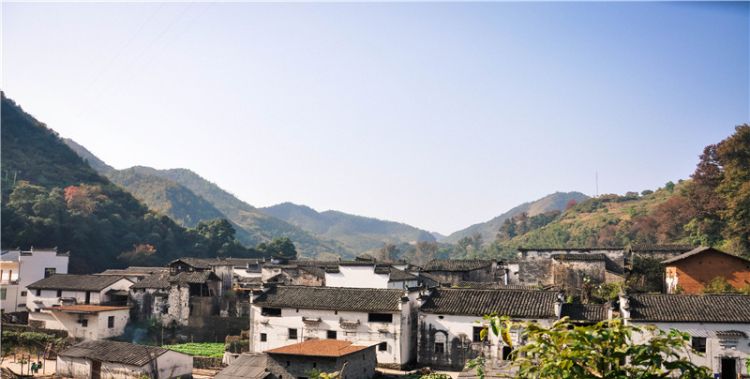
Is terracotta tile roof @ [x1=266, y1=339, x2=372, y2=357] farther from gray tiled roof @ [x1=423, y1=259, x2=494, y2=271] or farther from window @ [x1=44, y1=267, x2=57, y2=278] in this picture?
window @ [x1=44, y1=267, x2=57, y2=278]

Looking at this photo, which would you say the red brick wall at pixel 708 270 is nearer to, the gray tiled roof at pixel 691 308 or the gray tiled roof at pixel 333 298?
the gray tiled roof at pixel 691 308

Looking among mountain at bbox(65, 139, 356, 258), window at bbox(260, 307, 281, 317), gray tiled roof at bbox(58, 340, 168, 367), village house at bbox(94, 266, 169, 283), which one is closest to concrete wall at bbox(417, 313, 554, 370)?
window at bbox(260, 307, 281, 317)

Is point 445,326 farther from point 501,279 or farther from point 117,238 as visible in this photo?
point 117,238

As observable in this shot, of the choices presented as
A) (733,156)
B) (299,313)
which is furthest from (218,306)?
(733,156)

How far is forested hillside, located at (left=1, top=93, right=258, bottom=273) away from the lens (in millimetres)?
53438

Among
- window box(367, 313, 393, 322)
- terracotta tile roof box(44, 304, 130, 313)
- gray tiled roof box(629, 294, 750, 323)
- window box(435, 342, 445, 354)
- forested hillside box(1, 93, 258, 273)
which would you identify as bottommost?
window box(435, 342, 445, 354)

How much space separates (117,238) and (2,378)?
37.9 m

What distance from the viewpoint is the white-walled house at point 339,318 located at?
26938 mm

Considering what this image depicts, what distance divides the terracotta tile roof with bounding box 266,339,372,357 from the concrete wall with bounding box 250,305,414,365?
90.7 inches

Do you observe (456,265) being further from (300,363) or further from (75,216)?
(75,216)

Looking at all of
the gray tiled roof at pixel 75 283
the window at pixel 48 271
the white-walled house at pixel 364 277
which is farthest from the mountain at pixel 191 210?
the white-walled house at pixel 364 277

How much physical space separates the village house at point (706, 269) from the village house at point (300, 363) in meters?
16.8

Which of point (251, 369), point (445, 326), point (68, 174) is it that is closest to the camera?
point (251, 369)

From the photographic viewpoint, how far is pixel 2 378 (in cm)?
2467
